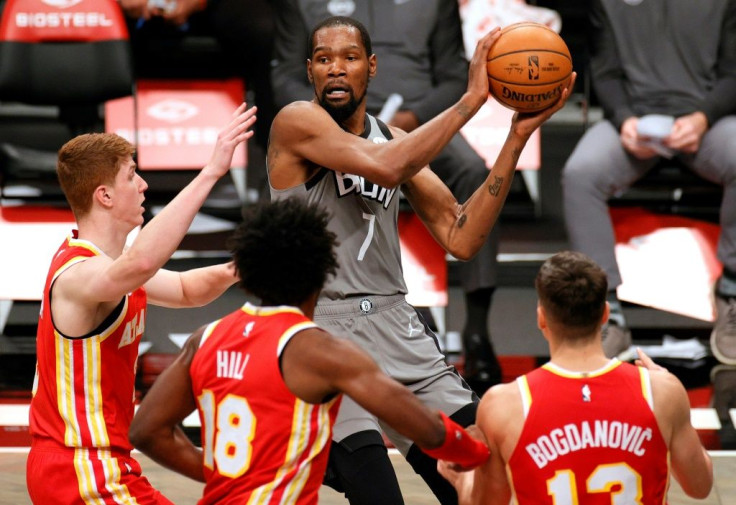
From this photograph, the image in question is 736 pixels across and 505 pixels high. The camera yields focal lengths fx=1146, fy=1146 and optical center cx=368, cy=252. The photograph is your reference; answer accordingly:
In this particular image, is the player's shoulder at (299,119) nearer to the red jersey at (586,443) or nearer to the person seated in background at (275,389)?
the person seated in background at (275,389)

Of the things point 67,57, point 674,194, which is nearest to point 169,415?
point 67,57

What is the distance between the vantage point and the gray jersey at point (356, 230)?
3.44m

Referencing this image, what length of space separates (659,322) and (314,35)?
398 centimetres

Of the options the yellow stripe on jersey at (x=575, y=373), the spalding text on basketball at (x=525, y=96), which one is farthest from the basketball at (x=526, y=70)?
the yellow stripe on jersey at (x=575, y=373)

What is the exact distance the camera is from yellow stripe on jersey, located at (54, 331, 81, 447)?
3.03 metres

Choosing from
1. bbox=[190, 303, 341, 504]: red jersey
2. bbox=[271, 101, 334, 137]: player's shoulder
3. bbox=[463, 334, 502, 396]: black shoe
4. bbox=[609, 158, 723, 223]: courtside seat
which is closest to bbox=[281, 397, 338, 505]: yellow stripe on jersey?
bbox=[190, 303, 341, 504]: red jersey

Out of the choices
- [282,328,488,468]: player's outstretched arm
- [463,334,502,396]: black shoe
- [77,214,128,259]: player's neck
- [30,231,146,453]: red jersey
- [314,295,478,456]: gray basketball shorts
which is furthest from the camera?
[463,334,502,396]: black shoe

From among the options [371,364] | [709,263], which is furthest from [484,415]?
[709,263]

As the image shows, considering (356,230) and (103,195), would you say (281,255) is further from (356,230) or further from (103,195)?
(356,230)

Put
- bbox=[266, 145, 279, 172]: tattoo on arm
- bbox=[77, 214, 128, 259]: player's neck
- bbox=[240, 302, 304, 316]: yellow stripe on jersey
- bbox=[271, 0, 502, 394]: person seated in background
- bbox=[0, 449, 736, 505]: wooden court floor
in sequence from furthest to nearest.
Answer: bbox=[271, 0, 502, 394]: person seated in background, bbox=[0, 449, 736, 505]: wooden court floor, bbox=[266, 145, 279, 172]: tattoo on arm, bbox=[77, 214, 128, 259]: player's neck, bbox=[240, 302, 304, 316]: yellow stripe on jersey

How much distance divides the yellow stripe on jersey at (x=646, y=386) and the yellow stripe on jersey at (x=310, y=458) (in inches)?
27.1

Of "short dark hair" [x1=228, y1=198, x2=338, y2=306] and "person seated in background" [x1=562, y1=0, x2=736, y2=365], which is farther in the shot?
"person seated in background" [x1=562, y1=0, x2=736, y2=365]

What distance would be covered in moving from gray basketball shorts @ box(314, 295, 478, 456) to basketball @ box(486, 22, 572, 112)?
72 cm

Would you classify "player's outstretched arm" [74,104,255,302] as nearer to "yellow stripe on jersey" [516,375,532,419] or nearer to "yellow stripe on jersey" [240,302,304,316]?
"yellow stripe on jersey" [240,302,304,316]
